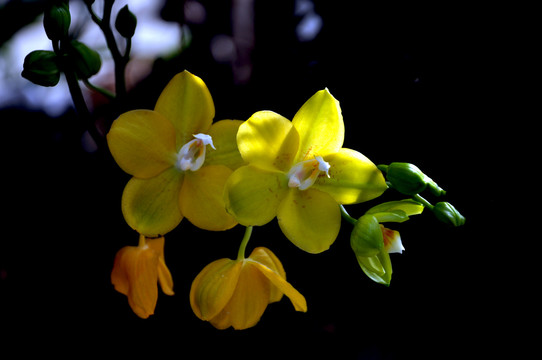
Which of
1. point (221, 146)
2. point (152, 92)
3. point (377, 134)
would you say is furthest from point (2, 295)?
point (377, 134)

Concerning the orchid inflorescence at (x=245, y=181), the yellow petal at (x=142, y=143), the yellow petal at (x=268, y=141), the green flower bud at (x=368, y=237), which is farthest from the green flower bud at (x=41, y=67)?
the green flower bud at (x=368, y=237)

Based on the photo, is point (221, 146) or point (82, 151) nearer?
point (221, 146)

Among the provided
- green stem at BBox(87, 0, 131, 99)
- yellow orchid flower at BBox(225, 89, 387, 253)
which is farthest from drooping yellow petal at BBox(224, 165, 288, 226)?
green stem at BBox(87, 0, 131, 99)

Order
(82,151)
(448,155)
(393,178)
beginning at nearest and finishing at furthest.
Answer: (393,178) → (448,155) → (82,151)

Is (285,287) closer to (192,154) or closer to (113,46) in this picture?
(192,154)

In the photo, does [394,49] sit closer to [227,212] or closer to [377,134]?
[377,134]

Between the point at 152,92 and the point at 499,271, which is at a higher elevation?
the point at 152,92

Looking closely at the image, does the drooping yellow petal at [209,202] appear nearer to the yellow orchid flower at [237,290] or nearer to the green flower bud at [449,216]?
the yellow orchid flower at [237,290]
